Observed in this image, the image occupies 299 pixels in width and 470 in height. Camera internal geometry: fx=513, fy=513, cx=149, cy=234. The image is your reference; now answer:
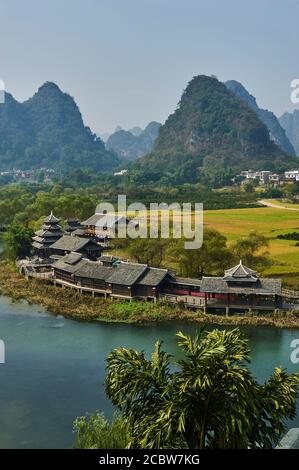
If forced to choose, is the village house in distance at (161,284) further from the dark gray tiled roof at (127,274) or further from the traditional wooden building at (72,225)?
the traditional wooden building at (72,225)

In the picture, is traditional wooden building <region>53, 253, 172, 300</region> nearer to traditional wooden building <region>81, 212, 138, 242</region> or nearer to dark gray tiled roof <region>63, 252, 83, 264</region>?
dark gray tiled roof <region>63, 252, 83, 264</region>

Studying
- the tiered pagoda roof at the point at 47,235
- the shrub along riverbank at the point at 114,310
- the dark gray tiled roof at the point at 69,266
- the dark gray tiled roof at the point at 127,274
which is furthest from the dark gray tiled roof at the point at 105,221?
the dark gray tiled roof at the point at 127,274

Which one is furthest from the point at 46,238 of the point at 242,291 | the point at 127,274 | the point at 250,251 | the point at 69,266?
the point at 242,291

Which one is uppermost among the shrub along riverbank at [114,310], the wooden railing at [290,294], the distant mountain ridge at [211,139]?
the distant mountain ridge at [211,139]

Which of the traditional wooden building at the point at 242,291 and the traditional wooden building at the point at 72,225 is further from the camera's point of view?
the traditional wooden building at the point at 72,225

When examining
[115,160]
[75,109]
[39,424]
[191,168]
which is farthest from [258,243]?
[75,109]

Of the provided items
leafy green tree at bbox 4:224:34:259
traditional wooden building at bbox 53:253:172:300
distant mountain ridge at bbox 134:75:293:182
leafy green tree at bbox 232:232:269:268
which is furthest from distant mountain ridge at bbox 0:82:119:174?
leafy green tree at bbox 232:232:269:268

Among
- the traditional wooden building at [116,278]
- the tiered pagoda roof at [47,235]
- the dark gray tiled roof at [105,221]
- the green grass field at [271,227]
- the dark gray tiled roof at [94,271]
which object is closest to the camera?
the traditional wooden building at [116,278]
